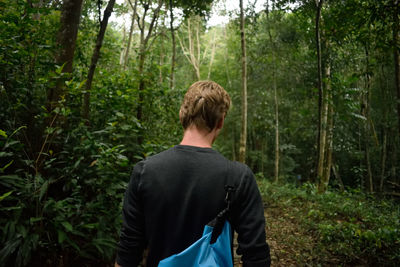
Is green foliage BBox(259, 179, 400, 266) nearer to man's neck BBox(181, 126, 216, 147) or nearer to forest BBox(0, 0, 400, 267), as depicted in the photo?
forest BBox(0, 0, 400, 267)

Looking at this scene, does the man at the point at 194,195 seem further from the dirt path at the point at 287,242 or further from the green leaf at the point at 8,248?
the dirt path at the point at 287,242

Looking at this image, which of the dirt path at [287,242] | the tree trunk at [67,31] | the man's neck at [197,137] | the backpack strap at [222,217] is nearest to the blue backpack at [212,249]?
the backpack strap at [222,217]

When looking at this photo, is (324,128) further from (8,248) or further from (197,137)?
(8,248)

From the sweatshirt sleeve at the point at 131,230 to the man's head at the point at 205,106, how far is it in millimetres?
391

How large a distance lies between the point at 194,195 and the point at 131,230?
434 mm

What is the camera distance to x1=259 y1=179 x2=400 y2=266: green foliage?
4164 mm

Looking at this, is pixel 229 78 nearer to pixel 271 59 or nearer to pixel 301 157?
pixel 271 59

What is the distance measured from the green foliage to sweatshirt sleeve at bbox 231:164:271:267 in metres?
3.69

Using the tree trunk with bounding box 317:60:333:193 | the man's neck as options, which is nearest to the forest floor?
the tree trunk with bounding box 317:60:333:193

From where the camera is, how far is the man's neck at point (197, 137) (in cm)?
139

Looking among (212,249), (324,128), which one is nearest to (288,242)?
(212,249)

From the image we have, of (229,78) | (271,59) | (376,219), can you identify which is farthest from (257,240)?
(229,78)

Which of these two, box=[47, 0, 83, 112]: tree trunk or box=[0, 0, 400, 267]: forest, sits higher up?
box=[47, 0, 83, 112]: tree trunk

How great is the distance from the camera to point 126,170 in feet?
11.8
